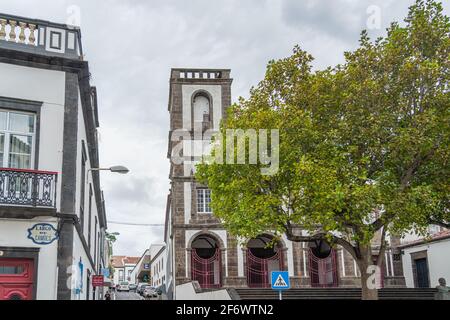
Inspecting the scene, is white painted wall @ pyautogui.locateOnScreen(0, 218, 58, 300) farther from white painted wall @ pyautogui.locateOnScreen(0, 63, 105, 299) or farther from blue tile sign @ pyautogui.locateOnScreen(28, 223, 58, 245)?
white painted wall @ pyautogui.locateOnScreen(0, 63, 105, 299)

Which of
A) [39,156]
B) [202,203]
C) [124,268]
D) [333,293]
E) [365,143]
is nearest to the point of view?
[39,156]

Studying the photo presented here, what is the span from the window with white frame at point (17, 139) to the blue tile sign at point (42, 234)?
4.51 feet

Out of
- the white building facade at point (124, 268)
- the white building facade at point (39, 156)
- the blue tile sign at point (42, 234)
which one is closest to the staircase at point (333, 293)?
the white building facade at point (39, 156)

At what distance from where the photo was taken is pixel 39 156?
38.0ft

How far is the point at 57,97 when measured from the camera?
39.6 feet

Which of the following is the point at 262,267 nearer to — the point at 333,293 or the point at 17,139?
the point at 333,293

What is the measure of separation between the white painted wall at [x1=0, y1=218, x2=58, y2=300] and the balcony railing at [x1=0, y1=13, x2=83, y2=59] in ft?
13.3

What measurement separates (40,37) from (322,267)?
2127 centimetres

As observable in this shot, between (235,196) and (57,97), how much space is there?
257 inches

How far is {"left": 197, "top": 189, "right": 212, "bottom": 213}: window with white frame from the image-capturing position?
29.1 m

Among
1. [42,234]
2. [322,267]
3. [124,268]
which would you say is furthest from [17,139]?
[124,268]

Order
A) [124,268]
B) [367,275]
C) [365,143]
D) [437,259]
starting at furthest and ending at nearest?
[124,268] → [437,259] → [367,275] → [365,143]
